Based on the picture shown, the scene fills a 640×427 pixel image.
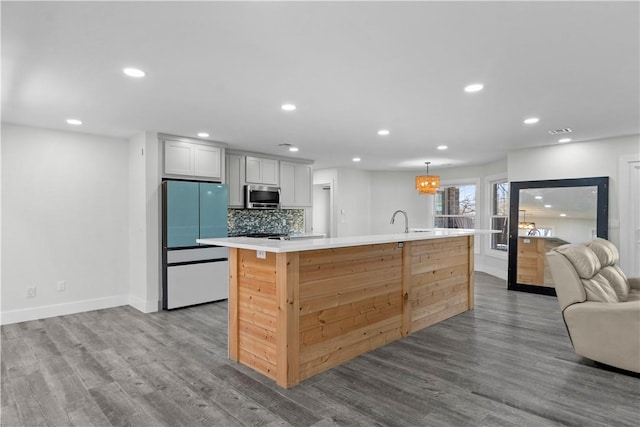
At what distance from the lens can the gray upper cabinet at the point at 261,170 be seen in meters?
6.28

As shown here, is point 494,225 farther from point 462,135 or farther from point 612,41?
point 612,41

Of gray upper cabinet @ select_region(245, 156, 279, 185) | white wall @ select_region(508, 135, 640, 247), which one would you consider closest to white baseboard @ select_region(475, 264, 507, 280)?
white wall @ select_region(508, 135, 640, 247)

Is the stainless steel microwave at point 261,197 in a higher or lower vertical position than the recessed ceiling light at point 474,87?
lower

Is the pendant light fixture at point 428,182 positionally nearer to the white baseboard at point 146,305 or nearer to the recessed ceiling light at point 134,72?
the white baseboard at point 146,305

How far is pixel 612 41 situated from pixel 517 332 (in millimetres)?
2933

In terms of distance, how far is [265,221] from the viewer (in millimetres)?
6812

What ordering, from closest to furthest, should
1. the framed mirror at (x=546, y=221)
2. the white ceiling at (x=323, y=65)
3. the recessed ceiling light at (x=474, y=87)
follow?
the white ceiling at (x=323, y=65) < the recessed ceiling light at (x=474, y=87) < the framed mirror at (x=546, y=221)

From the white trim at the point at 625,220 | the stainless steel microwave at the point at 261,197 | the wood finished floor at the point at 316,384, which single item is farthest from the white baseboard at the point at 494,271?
the stainless steel microwave at the point at 261,197

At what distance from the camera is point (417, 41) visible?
2324 mm

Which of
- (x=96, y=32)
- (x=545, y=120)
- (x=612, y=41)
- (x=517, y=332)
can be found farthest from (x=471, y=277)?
(x=96, y=32)

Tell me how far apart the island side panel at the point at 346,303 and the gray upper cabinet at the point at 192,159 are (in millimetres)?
3068

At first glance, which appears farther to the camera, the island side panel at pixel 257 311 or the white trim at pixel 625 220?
the white trim at pixel 625 220

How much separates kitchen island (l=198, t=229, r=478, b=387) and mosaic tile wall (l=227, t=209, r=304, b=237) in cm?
309

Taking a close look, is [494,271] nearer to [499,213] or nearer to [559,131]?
[499,213]
